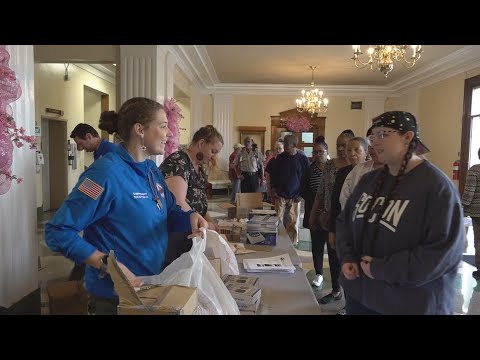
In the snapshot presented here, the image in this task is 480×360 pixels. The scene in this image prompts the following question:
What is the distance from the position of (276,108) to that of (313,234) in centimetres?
809

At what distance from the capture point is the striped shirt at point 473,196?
3.87 m

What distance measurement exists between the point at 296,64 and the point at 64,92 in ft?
16.1

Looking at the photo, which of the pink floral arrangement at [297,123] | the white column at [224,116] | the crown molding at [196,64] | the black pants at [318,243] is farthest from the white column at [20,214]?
the pink floral arrangement at [297,123]

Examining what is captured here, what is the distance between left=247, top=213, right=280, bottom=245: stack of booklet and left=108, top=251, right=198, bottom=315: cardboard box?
4.93 feet

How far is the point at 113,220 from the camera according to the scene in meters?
1.24

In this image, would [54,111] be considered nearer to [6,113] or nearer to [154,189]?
[6,113]

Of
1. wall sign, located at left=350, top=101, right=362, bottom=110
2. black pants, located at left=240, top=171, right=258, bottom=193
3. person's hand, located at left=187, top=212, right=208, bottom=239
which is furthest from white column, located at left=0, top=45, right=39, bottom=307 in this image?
wall sign, located at left=350, top=101, right=362, bottom=110

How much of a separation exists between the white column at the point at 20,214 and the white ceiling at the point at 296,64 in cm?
470

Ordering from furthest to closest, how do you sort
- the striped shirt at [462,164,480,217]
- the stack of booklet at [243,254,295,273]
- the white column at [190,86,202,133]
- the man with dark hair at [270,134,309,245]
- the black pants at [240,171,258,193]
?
1. the white column at [190,86,202,133]
2. the black pants at [240,171,258,193]
3. the man with dark hair at [270,134,309,245]
4. the striped shirt at [462,164,480,217]
5. the stack of booklet at [243,254,295,273]

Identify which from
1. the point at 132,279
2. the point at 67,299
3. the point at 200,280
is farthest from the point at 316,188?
the point at 132,279

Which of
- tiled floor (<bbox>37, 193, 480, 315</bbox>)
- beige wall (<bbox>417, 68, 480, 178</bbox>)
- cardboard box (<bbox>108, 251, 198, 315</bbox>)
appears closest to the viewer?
cardboard box (<bbox>108, 251, 198, 315</bbox>)

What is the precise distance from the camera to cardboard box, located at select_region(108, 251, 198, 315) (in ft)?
3.07

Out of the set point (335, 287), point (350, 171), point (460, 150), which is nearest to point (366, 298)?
point (350, 171)

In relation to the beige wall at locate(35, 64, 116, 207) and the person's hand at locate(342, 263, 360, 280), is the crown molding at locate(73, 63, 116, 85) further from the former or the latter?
the person's hand at locate(342, 263, 360, 280)
